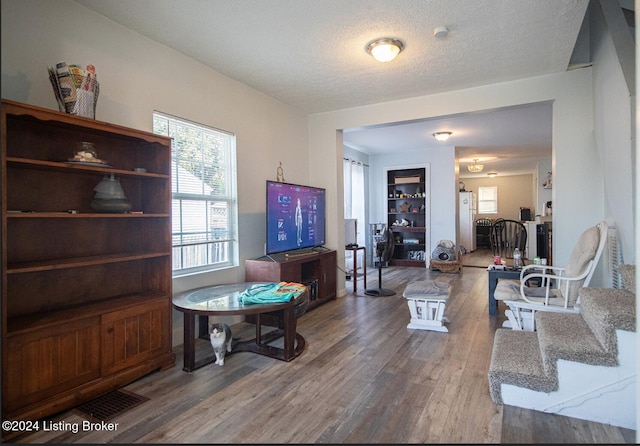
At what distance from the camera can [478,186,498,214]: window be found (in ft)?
43.1

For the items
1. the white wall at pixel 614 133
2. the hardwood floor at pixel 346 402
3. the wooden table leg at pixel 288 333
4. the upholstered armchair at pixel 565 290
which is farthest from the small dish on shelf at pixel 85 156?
the white wall at pixel 614 133

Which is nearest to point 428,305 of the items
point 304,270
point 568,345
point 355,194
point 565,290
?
point 565,290

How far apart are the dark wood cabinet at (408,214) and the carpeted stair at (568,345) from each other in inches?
220

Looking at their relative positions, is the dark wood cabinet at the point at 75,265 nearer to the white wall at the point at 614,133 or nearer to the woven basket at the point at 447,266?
the white wall at the point at 614,133

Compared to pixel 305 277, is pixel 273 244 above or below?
above

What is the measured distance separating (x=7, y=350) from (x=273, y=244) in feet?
7.98

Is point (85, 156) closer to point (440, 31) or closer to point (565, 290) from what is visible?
point (440, 31)

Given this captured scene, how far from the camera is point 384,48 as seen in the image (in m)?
3.03

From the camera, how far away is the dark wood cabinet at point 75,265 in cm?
194

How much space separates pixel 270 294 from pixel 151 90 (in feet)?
6.58

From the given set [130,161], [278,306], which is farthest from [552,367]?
[130,161]

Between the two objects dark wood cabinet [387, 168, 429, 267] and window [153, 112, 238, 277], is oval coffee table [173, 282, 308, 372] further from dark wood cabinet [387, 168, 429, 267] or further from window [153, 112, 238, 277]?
dark wood cabinet [387, 168, 429, 267]

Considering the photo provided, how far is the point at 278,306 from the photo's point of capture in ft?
8.82

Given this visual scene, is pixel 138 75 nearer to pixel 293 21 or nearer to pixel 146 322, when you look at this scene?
pixel 293 21
